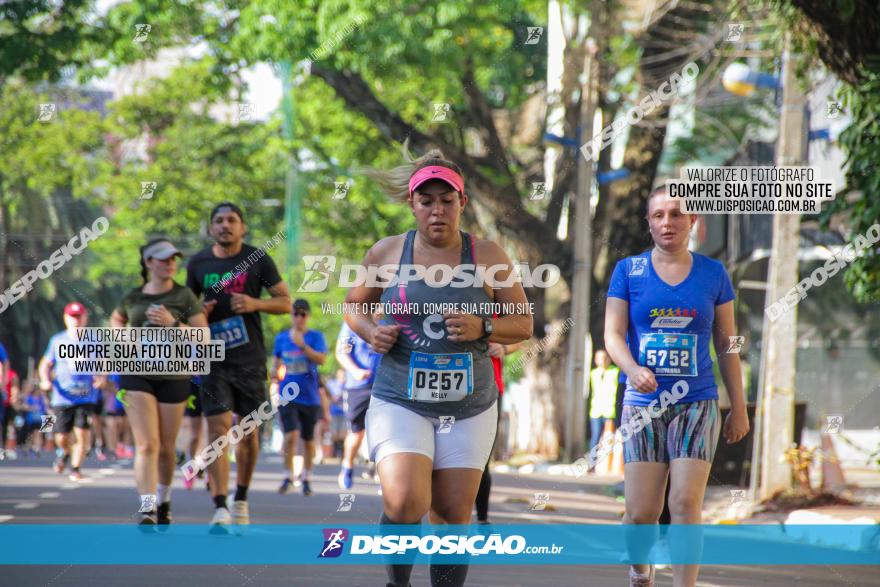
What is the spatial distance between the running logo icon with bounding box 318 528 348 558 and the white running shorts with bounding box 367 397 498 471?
1.63 m

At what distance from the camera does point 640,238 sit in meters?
21.0

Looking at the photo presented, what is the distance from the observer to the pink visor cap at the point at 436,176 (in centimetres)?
584

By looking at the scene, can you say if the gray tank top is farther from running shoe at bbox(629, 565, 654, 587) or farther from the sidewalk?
the sidewalk

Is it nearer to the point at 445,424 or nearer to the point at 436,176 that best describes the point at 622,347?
the point at 445,424

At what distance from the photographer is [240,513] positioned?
31.9 ft

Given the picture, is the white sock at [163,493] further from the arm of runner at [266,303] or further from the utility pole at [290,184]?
the utility pole at [290,184]

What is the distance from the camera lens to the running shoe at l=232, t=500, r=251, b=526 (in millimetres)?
9680

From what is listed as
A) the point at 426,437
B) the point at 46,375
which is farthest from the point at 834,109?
the point at 46,375

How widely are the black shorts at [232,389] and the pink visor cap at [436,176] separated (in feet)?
12.4

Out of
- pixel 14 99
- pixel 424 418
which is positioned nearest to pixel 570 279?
pixel 14 99

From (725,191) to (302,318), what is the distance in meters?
4.69

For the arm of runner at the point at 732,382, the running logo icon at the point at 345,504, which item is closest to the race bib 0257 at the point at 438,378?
the arm of runner at the point at 732,382

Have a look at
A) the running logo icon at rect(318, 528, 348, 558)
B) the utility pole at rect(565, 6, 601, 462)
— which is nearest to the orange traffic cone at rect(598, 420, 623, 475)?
Answer: the utility pole at rect(565, 6, 601, 462)

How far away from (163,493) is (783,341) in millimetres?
5654
